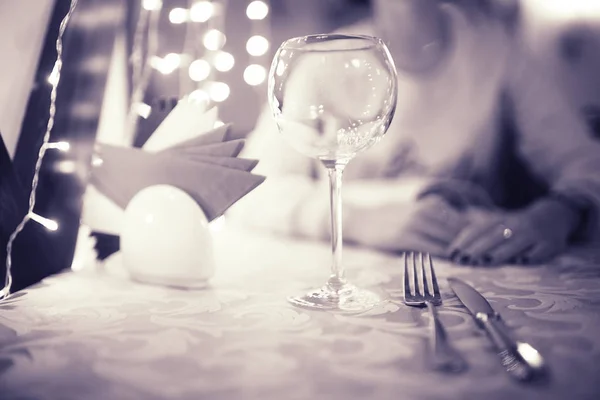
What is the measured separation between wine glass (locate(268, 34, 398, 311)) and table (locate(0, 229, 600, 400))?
87 millimetres

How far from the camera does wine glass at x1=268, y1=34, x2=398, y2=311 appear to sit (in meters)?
0.58

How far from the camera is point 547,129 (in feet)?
4.62

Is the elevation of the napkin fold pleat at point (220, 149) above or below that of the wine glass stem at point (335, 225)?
above

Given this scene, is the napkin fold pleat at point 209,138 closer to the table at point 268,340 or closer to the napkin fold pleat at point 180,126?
the napkin fold pleat at point 180,126

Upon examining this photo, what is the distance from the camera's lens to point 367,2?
181 cm

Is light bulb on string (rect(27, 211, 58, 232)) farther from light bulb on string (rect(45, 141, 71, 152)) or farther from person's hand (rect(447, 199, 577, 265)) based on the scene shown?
person's hand (rect(447, 199, 577, 265))

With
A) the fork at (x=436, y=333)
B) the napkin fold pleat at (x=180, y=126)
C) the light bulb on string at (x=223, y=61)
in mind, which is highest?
the light bulb on string at (x=223, y=61)

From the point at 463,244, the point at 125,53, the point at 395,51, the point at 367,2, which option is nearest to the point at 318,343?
the point at 463,244

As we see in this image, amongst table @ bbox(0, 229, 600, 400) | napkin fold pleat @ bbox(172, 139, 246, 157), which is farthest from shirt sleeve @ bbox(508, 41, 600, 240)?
napkin fold pleat @ bbox(172, 139, 246, 157)

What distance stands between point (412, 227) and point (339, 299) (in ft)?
1.21

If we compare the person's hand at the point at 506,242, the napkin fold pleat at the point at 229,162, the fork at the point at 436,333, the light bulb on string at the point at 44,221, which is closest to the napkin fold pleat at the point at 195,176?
the napkin fold pleat at the point at 229,162

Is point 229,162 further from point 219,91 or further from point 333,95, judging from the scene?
point 219,91

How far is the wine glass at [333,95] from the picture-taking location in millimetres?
583

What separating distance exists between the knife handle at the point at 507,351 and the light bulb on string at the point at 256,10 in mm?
1663
